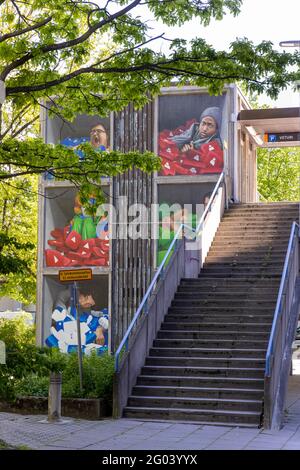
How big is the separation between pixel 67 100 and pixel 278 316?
548 centimetres

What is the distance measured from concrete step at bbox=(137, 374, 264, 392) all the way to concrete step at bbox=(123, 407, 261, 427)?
78 cm

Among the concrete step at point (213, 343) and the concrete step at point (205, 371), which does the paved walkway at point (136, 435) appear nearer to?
the concrete step at point (205, 371)

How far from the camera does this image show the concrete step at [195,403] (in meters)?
15.4

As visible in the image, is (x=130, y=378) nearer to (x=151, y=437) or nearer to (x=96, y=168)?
A: (x=151, y=437)

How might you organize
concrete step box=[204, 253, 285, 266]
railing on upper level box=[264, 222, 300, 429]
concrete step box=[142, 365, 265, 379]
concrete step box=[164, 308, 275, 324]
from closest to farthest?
railing on upper level box=[264, 222, 300, 429], concrete step box=[142, 365, 265, 379], concrete step box=[164, 308, 275, 324], concrete step box=[204, 253, 285, 266]

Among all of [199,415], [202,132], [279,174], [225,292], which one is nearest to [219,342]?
[225,292]

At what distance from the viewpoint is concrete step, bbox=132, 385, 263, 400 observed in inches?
618

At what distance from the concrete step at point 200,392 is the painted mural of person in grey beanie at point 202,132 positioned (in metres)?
12.6

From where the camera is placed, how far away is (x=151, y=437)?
1370 cm

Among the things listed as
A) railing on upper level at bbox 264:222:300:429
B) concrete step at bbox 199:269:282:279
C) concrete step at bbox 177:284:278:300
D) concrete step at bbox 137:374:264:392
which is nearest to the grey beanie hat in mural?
railing on upper level at bbox 264:222:300:429

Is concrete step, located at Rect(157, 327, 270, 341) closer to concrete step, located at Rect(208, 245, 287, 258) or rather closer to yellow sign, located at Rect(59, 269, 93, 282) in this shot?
yellow sign, located at Rect(59, 269, 93, 282)

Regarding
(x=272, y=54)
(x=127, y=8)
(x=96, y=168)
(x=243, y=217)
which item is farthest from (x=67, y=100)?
(x=243, y=217)

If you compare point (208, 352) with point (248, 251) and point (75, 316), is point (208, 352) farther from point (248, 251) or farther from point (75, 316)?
point (75, 316)

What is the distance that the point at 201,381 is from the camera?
16.4 m
